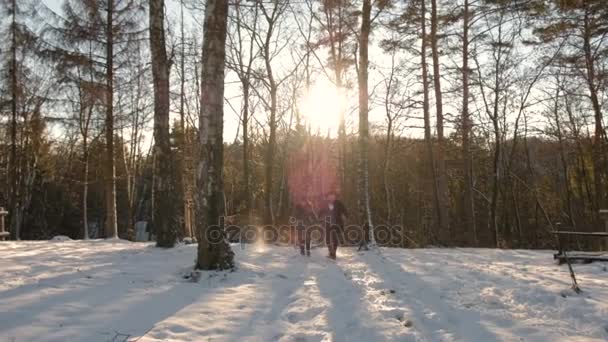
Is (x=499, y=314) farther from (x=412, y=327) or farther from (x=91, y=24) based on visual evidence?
(x=91, y=24)

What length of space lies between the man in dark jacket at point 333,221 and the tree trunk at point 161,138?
366 cm

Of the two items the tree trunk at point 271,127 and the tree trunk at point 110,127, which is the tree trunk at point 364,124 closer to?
the tree trunk at point 271,127

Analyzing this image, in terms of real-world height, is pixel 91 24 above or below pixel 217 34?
above

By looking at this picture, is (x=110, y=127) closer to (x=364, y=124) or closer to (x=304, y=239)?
(x=304, y=239)

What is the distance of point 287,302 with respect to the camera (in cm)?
608

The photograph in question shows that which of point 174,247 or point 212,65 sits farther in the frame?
point 174,247

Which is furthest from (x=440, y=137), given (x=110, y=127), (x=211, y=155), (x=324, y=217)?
(x=110, y=127)

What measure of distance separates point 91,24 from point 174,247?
1016cm

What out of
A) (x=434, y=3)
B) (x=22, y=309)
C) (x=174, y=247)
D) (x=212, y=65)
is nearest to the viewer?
(x=22, y=309)

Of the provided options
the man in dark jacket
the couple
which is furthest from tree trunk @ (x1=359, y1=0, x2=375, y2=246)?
the man in dark jacket

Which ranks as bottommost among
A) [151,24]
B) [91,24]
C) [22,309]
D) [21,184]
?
[22,309]

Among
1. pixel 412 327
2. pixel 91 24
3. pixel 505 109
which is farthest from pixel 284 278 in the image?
pixel 505 109

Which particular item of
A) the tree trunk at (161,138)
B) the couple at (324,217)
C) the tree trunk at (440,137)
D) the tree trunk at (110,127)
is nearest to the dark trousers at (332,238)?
the couple at (324,217)

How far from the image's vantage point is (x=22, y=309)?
4.65 m
